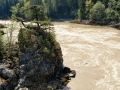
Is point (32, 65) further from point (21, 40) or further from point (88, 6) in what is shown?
point (88, 6)

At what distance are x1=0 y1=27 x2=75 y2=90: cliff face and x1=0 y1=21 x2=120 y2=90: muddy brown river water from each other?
135 inches

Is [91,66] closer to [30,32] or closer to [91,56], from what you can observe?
[91,56]

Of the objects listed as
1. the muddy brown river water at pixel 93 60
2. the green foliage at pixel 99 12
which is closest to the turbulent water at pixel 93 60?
the muddy brown river water at pixel 93 60

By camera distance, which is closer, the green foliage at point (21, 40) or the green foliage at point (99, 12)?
the green foliage at point (21, 40)

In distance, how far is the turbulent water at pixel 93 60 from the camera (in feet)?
118

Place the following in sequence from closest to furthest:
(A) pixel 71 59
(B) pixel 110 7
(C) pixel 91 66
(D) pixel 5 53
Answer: (D) pixel 5 53 → (C) pixel 91 66 → (A) pixel 71 59 → (B) pixel 110 7

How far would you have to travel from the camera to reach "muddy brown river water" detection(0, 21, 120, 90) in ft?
117

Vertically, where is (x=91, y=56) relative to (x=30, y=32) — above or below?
below

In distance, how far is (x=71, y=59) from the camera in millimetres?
47312

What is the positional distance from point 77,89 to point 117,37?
38.2 m

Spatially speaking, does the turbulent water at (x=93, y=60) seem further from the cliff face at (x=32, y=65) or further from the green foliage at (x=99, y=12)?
the green foliage at (x=99, y=12)

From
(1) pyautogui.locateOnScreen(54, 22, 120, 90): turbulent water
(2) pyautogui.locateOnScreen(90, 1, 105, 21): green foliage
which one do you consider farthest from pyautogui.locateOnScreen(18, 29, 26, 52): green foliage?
(2) pyautogui.locateOnScreen(90, 1, 105, 21): green foliage

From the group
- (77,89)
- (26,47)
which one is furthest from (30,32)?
(77,89)

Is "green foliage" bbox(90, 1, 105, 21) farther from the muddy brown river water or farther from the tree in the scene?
the muddy brown river water
